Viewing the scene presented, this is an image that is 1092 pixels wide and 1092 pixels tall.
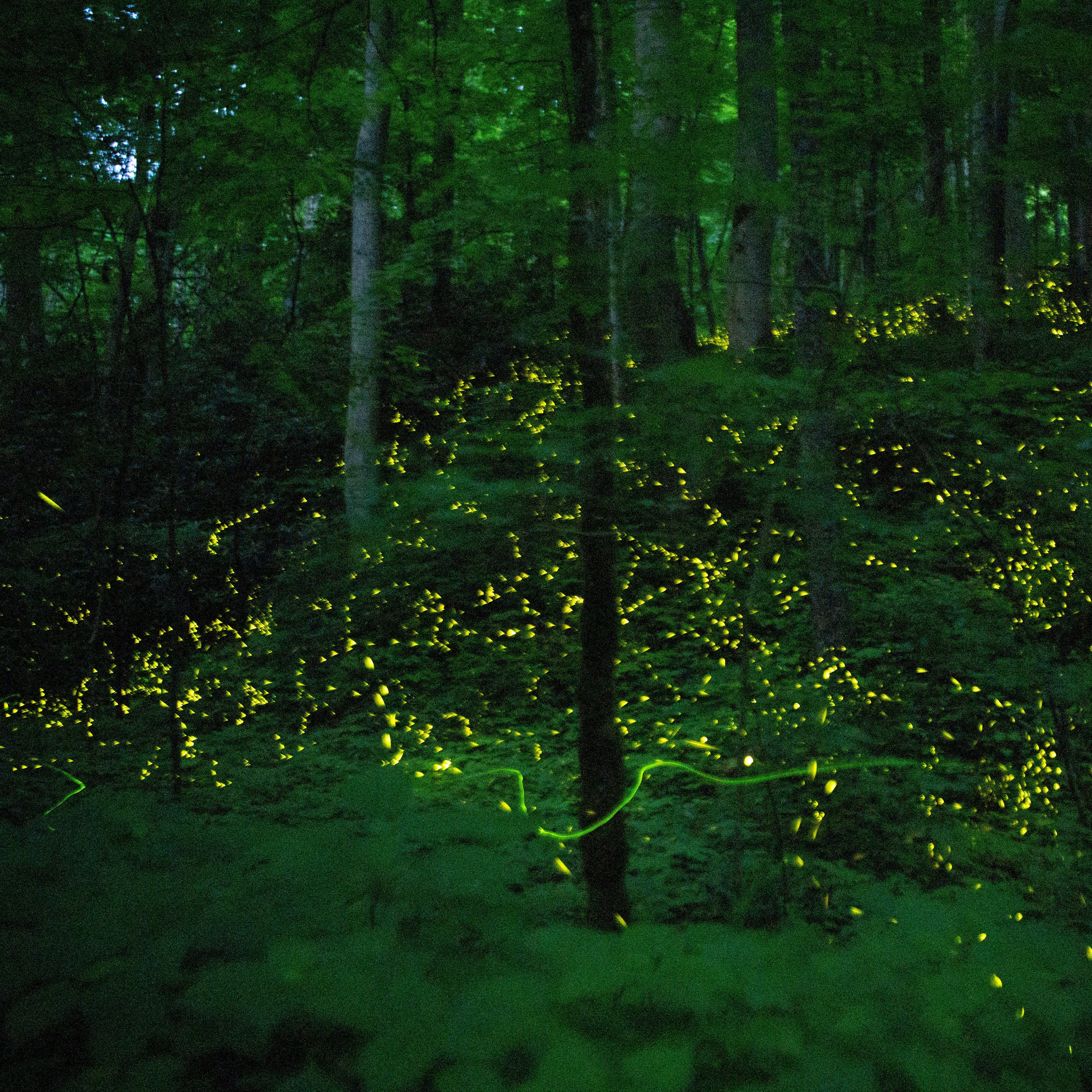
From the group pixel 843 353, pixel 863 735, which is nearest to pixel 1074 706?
pixel 863 735

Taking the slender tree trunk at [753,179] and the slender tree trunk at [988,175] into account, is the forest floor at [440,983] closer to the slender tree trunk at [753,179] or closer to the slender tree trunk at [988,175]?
the slender tree trunk at [753,179]

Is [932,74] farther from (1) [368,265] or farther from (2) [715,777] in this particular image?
(1) [368,265]

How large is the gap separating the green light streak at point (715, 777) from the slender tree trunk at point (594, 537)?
67 millimetres

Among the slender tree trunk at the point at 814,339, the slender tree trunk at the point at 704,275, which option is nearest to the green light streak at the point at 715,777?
the slender tree trunk at the point at 814,339

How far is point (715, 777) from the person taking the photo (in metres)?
4.65

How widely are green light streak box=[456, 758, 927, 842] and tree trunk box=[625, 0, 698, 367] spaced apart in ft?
6.19

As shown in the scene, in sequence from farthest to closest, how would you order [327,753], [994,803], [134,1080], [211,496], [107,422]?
[211,496], [107,422], [327,753], [994,803], [134,1080]

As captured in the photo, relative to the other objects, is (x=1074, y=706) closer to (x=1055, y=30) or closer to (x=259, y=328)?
(x=1055, y=30)

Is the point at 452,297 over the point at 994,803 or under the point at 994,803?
over

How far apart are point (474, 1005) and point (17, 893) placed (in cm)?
117

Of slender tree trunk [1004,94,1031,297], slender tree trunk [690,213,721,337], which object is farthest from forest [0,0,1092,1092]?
slender tree trunk [1004,94,1031,297]

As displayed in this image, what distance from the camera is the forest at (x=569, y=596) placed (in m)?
1.82

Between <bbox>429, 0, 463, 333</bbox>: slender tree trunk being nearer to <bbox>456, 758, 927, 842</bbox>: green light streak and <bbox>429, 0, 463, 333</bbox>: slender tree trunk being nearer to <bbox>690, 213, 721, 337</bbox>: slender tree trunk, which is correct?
<bbox>690, 213, 721, 337</bbox>: slender tree trunk

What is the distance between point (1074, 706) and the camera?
18.4ft
